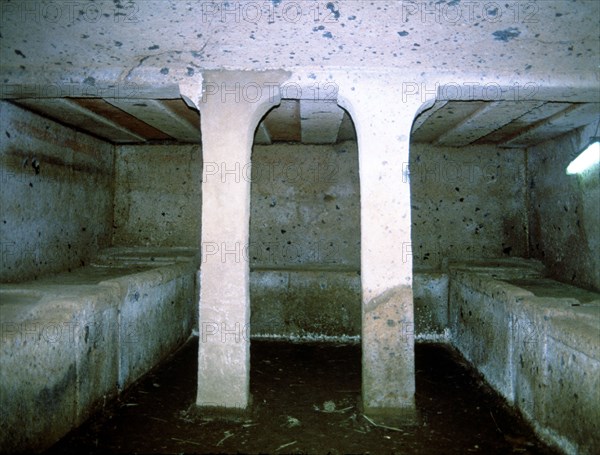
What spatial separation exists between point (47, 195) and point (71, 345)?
6.29ft

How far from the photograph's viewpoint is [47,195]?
373 cm

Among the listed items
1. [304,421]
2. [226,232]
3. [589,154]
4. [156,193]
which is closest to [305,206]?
[156,193]

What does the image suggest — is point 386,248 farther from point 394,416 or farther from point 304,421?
point 304,421

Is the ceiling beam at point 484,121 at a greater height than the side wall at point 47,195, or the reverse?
the ceiling beam at point 484,121

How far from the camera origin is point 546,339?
8.03ft

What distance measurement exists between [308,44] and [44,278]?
122 inches

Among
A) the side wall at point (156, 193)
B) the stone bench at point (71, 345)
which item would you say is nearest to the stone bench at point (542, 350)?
the stone bench at point (71, 345)

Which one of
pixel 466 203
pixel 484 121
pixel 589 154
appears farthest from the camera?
pixel 466 203

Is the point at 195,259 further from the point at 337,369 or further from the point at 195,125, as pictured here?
the point at 337,369

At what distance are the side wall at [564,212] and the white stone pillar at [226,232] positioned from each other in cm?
296

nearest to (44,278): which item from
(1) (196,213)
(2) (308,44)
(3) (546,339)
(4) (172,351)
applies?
(4) (172,351)

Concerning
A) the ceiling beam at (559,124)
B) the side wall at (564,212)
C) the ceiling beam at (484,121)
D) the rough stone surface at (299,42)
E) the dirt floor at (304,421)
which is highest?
the rough stone surface at (299,42)

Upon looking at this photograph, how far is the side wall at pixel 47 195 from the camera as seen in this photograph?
10.7 ft

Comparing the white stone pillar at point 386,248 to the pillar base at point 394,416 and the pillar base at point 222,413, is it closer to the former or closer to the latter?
the pillar base at point 394,416
